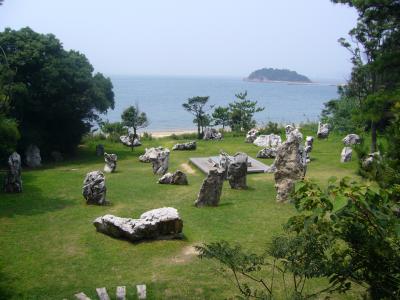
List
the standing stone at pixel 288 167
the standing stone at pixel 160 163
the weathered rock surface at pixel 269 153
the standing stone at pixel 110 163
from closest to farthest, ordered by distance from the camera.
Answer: the standing stone at pixel 288 167, the standing stone at pixel 160 163, the standing stone at pixel 110 163, the weathered rock surface at pixel 269 153

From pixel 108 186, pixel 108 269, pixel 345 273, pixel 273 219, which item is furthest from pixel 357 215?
pixel 108 186

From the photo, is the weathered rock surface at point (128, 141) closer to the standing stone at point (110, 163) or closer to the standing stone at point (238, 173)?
the standing stone at point (110, 163)

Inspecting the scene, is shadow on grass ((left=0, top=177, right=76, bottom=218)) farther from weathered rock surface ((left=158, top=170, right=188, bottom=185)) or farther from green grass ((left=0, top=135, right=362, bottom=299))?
weathered rock surface ((left=158, top=170, right=188, bottom=185))

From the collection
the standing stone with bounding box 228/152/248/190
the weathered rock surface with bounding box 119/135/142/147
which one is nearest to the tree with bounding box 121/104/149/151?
the weathered rock surface with bounding box 119/135/142/147

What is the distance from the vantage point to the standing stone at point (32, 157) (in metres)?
23.9

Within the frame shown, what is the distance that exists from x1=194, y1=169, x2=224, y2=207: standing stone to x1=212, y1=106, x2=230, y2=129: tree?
82.0 ft

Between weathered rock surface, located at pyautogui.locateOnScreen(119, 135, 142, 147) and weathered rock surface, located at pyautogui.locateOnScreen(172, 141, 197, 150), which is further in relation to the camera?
weathered rock surface, located at pyautogui.locateOnScreen(119, 135, 142, 147)

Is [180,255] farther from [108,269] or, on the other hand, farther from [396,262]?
[396,262]

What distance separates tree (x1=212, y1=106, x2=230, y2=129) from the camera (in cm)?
3950

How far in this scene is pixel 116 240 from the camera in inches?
442

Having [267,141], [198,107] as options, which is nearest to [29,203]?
[267,141]

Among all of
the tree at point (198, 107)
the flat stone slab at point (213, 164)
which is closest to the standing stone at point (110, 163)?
the flat stone slab at point (213, 164)

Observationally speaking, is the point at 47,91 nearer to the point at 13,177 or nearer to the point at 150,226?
the point at 13,177

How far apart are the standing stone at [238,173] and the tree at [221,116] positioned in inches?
882
